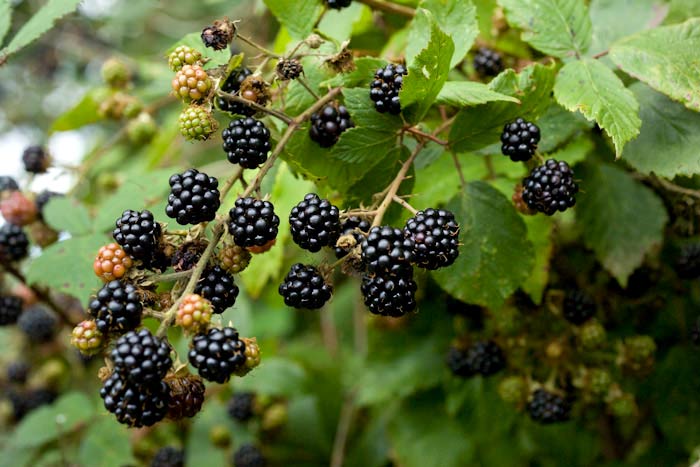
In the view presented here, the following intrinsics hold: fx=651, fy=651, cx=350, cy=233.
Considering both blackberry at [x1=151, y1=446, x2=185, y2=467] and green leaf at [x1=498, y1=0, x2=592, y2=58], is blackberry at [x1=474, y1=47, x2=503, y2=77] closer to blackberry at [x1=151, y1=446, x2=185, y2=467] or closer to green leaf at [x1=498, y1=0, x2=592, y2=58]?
green leaf at [x1=498, y1=0, x2=592, y2=58]

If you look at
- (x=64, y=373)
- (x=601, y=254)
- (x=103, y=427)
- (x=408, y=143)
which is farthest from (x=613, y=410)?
(x=64, y=373)

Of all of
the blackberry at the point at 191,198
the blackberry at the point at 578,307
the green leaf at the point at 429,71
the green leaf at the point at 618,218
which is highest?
the green leaf at the point at 429,71

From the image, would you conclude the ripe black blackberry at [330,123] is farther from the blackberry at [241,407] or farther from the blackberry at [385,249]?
the blackberry at [241,407]

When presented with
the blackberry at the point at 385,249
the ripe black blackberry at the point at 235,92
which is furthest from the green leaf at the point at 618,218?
the ripe black blackberry at the point at 235,92

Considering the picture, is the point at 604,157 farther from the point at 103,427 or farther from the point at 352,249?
the point at 103,427

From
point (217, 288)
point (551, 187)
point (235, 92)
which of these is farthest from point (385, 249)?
point (235, 92)

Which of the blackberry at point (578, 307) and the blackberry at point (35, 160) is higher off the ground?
the blackberry at point (578, 307)

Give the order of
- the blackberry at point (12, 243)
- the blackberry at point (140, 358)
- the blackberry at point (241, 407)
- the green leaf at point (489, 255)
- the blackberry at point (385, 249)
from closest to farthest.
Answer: the blackberry at point (140, 358), the blackberry at point (385, 249), the green leaf at point (489, 255), the blackberry at point (12, 243), the blackberry at point (241, 407)
